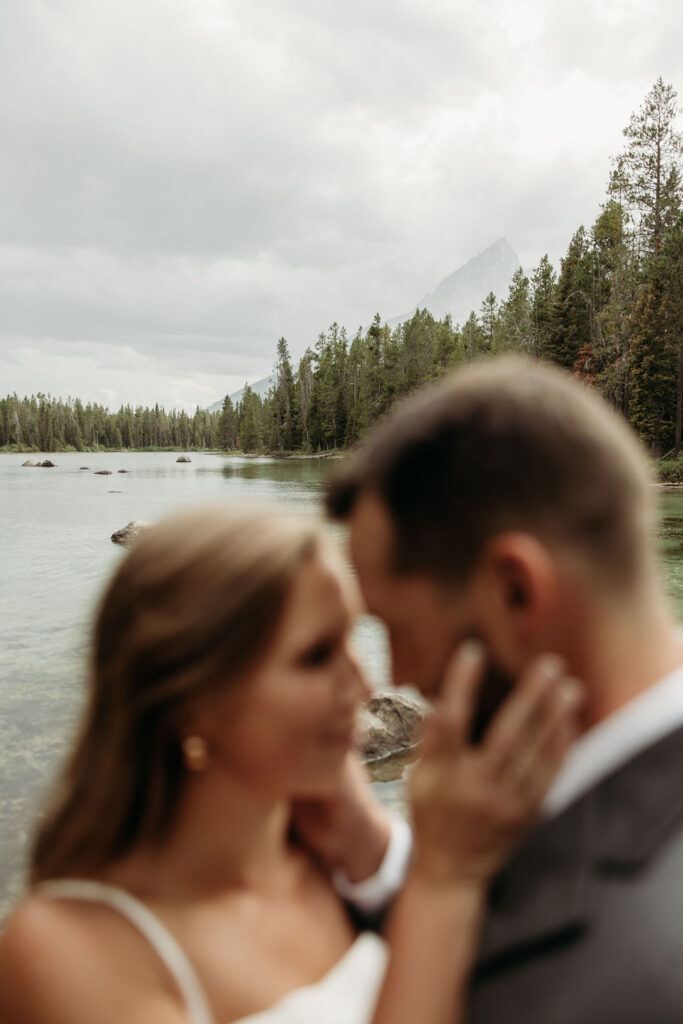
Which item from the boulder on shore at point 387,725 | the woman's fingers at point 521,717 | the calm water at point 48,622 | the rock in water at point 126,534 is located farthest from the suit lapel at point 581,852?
the rock in water at point 126,534

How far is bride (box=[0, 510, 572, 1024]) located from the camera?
4.31 ft

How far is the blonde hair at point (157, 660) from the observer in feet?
4.79

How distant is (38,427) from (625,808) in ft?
561

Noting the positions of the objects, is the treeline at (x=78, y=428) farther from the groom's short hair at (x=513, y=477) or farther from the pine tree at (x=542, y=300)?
the groom's short hair at (x=513, y=477)

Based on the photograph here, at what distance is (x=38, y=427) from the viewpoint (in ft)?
518

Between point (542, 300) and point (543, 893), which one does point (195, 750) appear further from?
point (542, 300)

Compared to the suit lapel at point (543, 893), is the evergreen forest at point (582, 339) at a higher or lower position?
higher

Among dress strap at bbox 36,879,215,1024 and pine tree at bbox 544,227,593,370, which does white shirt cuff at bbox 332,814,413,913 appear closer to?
dress strap at bbox 36,879,215,1024

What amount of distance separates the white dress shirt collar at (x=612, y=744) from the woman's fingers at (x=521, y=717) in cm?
7

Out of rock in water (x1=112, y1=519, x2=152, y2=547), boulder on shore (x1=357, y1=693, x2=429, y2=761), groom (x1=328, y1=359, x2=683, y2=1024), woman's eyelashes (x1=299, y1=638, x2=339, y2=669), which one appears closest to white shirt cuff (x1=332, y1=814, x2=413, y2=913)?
woman's eyelashes (x1=299, y1=638, x2=339, y2=669)

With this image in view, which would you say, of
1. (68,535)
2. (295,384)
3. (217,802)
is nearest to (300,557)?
(217,802)

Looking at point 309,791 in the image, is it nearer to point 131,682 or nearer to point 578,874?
point 131,682

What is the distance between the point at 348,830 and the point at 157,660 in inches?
25.7

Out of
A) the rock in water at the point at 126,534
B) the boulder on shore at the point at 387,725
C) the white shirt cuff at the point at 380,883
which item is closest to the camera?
the white shirt cuff at the point at 380,883
